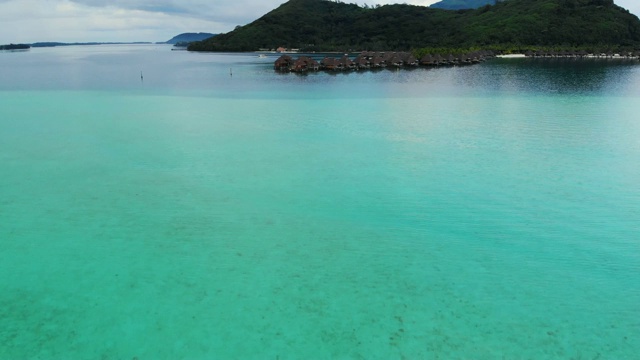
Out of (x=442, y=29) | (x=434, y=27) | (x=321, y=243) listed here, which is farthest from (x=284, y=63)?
(x=434, y=27)

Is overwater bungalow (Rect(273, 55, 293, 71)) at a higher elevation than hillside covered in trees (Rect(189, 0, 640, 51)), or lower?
lower

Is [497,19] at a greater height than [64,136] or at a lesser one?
greater

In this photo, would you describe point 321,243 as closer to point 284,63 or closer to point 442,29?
point 284,63

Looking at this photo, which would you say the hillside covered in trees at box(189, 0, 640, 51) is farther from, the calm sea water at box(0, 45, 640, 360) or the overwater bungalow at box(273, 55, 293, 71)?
the calm sea water at box(0, 45, 640, 360)

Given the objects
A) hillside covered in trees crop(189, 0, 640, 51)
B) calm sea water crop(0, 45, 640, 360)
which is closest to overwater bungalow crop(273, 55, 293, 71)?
calm sea water crop(0, 45, 640, 360)

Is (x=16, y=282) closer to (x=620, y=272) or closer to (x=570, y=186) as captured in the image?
(x=620, y=272)

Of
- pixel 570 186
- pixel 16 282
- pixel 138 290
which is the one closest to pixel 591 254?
pixel 570 186

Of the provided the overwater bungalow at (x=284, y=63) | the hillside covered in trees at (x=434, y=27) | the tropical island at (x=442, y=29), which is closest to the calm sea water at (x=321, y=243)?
the overwater bungalow at (x=284, y=63)
